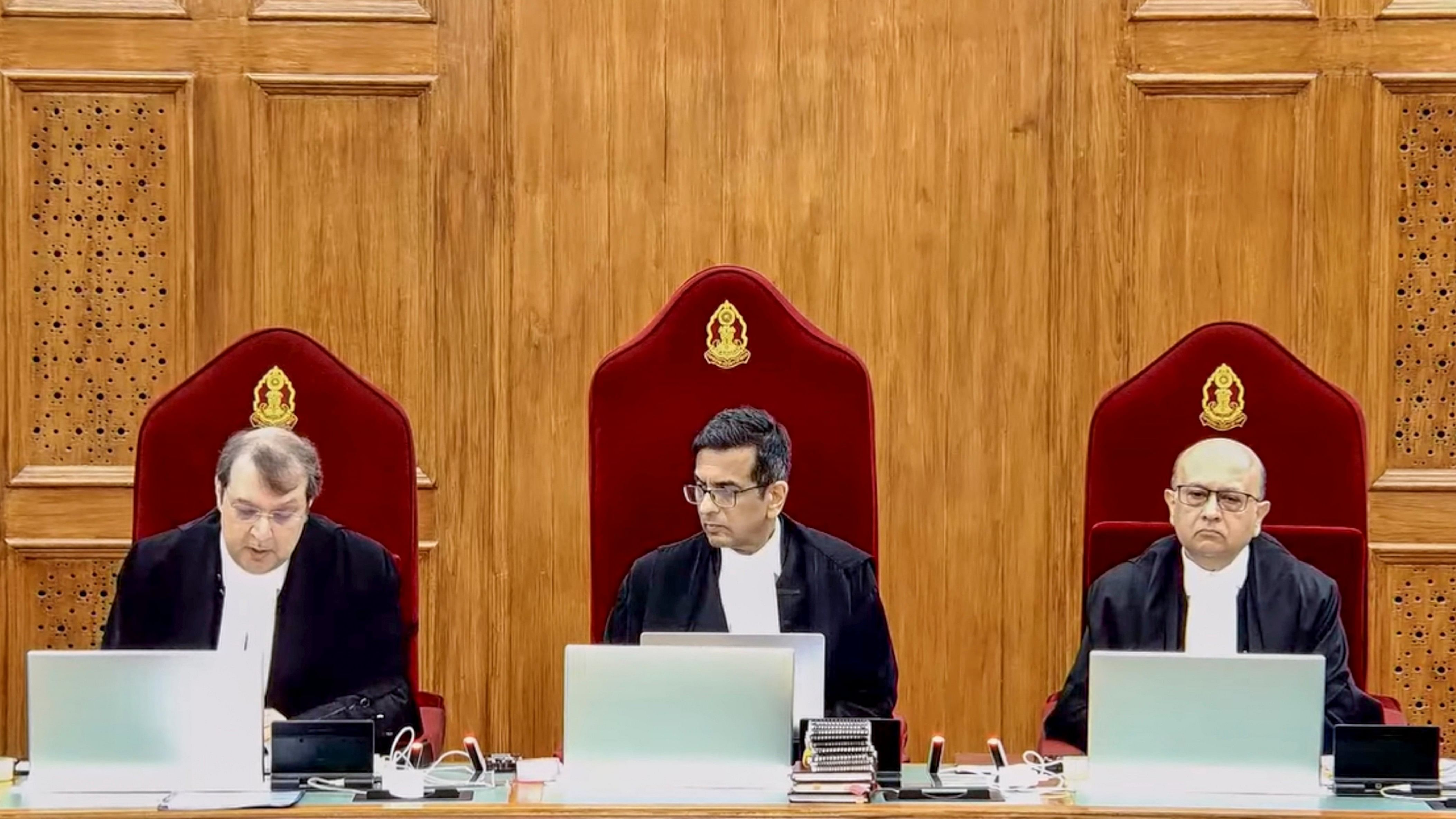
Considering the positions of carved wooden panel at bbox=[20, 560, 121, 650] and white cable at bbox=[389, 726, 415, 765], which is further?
carved wooden panel at bbox=[20, 560, 121, 650]

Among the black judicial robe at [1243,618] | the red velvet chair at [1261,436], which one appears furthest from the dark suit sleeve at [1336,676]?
the red velvet chair at [1261,436]

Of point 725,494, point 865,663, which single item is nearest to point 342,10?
point 725,494

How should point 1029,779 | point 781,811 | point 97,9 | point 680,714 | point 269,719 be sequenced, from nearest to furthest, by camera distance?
point 781,811
point 680,714
point 1029,779
point 269,719
point 97,9

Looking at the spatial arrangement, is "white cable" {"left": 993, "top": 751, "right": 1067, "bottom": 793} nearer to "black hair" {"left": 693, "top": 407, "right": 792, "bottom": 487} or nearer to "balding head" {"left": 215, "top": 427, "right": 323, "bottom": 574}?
"black hair" {"left": 693, "top": 407, "right": 792, "bottom": 487}

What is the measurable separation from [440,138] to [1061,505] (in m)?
1.58

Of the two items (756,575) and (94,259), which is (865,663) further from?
(94,259)

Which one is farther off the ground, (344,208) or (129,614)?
(344,208)

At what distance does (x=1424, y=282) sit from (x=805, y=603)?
1.77m

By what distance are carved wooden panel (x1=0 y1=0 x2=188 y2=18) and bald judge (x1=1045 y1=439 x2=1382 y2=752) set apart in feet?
7.73

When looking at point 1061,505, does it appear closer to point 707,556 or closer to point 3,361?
point 707,556

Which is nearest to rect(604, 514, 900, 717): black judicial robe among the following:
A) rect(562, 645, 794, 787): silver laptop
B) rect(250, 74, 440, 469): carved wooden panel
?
rect(562, 645, 794, 787): silver laptop

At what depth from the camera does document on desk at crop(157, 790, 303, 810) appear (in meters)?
2.39

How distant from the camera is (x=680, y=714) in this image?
250 cm

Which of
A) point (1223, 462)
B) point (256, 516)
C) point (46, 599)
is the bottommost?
point (46, 599)
